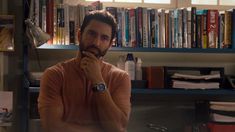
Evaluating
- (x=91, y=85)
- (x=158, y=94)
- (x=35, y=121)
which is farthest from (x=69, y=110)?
(x=158, y=94)

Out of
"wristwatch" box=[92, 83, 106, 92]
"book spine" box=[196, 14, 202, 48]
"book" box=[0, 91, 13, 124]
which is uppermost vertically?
"book spine" box=[196, 14, 202, 48]

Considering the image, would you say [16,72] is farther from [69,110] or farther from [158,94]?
[158,94]

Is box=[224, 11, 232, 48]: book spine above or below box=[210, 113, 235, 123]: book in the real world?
above

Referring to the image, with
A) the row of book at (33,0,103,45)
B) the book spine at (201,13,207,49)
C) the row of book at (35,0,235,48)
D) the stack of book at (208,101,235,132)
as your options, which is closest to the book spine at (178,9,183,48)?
the row of book at (35,0,235,48)

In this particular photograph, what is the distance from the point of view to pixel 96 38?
1048mm

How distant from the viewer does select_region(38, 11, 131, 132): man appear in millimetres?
1030

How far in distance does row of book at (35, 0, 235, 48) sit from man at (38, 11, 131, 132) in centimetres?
37

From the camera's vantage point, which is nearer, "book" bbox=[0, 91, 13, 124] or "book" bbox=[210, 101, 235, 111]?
"book" bbox=[0, 91, 13, 124]

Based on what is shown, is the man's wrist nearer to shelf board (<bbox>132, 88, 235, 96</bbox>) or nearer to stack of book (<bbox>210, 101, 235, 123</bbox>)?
shelf board (<bbox>132, 88, 235, 96</bbox>)

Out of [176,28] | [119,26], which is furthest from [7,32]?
[176,28]

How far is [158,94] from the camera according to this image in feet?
5.53

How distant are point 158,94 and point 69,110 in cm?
72

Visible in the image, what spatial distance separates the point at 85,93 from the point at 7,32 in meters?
0.55

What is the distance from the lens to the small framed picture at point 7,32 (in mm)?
1405
